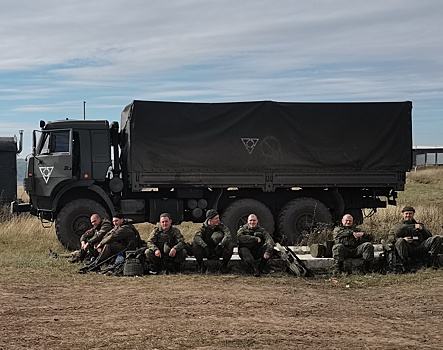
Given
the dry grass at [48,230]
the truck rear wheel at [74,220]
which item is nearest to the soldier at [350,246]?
the dry grass at [48,230]

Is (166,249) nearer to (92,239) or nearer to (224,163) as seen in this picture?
(92,239)

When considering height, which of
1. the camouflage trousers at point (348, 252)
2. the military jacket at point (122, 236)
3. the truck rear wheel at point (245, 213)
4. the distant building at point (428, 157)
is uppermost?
the distant building at point (428, 157)

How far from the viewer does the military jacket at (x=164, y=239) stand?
11047mm

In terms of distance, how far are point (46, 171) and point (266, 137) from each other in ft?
15.7

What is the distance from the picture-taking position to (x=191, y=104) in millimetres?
14219

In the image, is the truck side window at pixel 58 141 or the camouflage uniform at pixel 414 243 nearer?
the camouflage uniform at pixel 414 243

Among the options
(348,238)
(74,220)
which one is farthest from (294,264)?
(74,220)

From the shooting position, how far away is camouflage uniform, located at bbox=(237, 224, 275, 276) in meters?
11.0

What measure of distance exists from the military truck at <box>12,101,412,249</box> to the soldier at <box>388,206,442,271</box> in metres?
3.10

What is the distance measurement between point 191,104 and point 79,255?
165 inches

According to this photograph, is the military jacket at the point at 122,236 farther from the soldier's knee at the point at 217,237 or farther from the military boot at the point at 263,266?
the military boot at the point at 263,266

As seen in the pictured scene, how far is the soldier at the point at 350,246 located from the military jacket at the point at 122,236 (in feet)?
11.6

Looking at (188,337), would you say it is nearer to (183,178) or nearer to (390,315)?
(390,315)

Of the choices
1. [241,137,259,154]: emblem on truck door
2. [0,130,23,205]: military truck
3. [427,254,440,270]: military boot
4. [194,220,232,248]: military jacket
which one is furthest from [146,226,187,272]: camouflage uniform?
[0,130,23,205]: military truck
